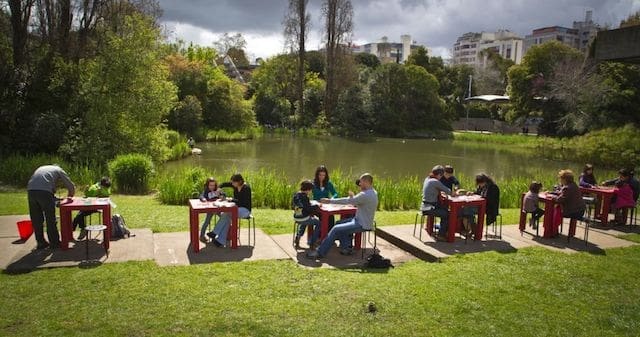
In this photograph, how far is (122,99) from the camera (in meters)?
16.1

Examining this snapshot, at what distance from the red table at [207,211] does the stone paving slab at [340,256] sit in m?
0.74

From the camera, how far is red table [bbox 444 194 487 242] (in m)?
7.32

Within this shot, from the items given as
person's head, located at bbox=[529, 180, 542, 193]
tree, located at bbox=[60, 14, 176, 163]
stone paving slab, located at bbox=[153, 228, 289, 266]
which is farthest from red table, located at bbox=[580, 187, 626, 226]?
tree, located at bbox=[60, 14, 176, 163]

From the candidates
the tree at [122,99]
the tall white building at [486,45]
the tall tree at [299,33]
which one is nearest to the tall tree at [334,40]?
the tall tree at [299,33]

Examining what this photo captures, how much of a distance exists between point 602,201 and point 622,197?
487mm

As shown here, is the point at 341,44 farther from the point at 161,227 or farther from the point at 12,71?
the point at 161,227

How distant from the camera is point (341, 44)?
4575 cm

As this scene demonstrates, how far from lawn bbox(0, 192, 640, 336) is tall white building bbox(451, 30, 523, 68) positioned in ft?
398

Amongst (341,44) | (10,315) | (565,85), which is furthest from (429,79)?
(10,315)

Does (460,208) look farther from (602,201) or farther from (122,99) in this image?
(122,99)

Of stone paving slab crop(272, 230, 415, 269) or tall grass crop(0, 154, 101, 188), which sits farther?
tall grass crop(0, 154, 101, 188)

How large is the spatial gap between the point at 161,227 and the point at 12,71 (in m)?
13.5

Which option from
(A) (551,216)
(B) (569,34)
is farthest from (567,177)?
(B) (569,34)

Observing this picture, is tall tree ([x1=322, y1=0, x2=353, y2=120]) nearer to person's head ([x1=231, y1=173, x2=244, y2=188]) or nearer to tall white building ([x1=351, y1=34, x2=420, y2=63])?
person's head ([x1=231, y1=173, x2=244, y2=188])
